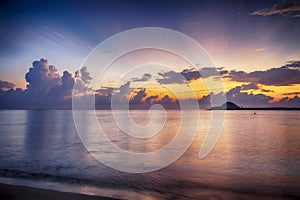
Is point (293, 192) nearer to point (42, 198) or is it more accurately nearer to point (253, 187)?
point (253, 187)

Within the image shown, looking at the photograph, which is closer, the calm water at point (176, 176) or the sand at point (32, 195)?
the sand at point (32, 195)

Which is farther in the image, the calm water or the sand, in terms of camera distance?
the calm water

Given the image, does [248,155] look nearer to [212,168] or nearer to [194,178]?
[212,168]

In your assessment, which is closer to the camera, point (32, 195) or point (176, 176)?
point (32, 195)

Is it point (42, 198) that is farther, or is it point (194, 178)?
point (194, 178)

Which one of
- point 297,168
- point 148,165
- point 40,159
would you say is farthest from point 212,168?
point 40,159

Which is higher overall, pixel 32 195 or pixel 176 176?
pixel 32 195

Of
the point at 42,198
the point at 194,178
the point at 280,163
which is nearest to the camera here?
the point at 42,198

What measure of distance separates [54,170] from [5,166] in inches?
133

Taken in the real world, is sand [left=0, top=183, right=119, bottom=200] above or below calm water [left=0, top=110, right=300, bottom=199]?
above

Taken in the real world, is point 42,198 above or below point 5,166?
above

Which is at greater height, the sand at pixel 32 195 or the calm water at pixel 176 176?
the sand at pixel 32 195

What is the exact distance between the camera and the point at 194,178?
448 inches

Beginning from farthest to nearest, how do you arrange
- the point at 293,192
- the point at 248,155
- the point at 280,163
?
the point at 248,155, the point at 280,163, the point at 293,192
